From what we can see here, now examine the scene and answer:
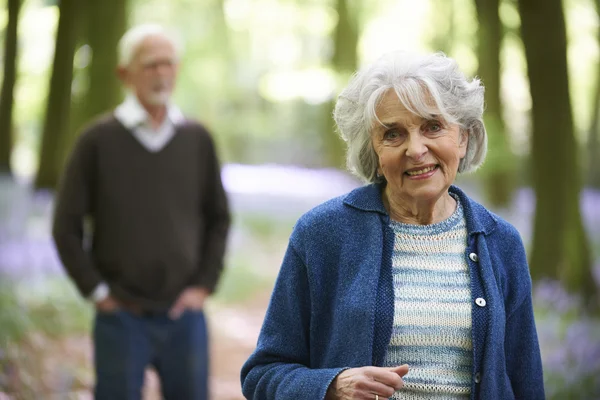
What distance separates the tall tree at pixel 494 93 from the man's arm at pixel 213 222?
430 cm

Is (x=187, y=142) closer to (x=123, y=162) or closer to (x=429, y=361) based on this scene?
(x=123, y=162)

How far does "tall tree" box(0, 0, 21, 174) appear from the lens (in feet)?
26.6

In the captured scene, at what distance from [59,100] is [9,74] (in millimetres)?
559

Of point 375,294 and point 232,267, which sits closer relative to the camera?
point 375,294

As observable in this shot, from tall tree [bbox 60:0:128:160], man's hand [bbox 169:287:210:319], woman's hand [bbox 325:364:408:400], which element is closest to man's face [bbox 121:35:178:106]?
man's hand [bbox 169:287:210:319]

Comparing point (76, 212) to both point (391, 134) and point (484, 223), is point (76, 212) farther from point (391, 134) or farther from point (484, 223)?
point (484, 223)

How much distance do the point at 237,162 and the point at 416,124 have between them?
10.9 metres

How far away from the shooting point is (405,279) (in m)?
2.05

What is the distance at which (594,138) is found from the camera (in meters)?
8.05

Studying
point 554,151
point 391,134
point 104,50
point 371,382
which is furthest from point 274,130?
point 371,382

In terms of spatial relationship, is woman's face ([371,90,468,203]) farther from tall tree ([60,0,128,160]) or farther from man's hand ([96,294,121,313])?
tall tree ([60,0,128,160])

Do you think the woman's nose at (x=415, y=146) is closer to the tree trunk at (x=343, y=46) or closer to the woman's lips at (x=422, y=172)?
the woman's lips at (x=422, y=172)

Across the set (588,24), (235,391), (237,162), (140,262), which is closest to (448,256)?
(140,262)

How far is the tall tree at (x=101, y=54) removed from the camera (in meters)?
7.71
